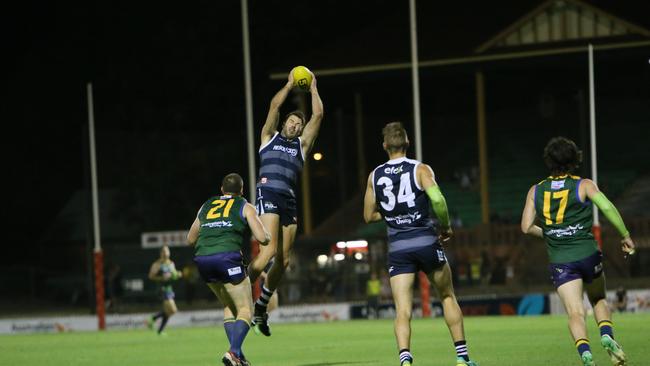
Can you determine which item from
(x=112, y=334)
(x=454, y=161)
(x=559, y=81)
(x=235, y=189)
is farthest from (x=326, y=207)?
(x=235, y=189)

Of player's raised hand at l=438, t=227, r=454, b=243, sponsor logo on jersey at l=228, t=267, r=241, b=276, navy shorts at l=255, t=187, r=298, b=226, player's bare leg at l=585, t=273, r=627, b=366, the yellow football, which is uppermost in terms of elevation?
the yellow football

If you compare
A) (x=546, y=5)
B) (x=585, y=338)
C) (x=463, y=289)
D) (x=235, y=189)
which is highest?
(x=546, y=5)

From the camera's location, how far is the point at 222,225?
1563 cm

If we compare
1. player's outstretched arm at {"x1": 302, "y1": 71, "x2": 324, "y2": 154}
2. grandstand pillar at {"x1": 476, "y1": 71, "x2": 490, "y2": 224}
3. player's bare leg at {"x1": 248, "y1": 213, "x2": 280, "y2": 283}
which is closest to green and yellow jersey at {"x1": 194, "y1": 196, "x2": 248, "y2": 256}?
player's bare leg at {"x1": 248, "y1": 213, "x2": 280, "y2": 283}

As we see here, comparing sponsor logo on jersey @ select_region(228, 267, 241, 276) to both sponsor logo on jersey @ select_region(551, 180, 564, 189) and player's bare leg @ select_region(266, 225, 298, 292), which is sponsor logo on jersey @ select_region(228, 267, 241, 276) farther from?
sponsor logo on jersey @ select_region(551, 180, 564, 189)

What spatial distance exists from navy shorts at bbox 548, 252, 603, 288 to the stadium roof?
27401mm

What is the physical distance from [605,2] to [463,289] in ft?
44.2

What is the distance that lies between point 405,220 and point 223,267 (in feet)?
9.36

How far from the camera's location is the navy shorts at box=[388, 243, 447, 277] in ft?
44.7

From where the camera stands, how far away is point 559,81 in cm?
5009

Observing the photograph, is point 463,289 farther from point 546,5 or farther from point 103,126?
point 103,126

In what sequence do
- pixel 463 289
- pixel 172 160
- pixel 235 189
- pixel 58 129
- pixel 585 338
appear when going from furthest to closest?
1. pixel 58 129
2. pixel 172 160
3. pixel 463 289
4. pixel 235 189
5. pixel 585 338

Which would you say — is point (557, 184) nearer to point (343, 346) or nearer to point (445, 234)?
point (445, 234)

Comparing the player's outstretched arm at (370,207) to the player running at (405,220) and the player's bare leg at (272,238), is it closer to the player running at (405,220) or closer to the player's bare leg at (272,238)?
the player running at (405,220)
